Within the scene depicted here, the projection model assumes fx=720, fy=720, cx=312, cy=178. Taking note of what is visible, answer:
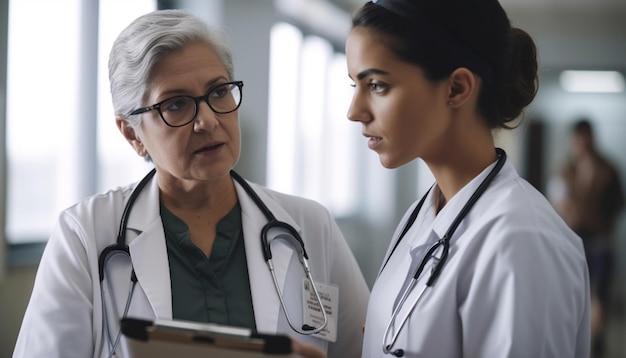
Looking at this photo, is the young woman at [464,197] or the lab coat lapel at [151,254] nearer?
the young woman at [464,197]

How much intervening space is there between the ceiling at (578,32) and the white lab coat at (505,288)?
17.2ft

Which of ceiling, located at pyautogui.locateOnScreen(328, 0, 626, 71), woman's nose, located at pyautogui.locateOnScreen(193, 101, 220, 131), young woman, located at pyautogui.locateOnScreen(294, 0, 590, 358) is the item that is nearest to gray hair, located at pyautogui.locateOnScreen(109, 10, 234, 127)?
woman's nose, located at pyautogui.locateOnScreen(193, 101, 220, 131)

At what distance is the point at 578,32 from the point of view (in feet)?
21.2

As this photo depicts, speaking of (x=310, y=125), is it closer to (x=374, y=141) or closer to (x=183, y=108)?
(x=183, y=108)

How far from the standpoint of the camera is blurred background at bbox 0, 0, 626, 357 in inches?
115

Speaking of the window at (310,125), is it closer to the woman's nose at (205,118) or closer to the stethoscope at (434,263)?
the woman's nose at (205,118)

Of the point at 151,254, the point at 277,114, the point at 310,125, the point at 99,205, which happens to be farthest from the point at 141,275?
the point at 310,125

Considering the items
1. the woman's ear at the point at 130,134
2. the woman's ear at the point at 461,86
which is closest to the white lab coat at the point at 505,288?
the woman's ear at the point at 461,86

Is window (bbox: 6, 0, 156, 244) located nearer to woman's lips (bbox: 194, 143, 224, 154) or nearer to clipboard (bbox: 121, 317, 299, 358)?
woman's lips (bbox: 194, 143, 224, 154)

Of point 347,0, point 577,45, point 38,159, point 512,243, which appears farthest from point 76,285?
point 577,45

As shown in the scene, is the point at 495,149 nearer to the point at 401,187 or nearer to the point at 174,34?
the point at 174,34

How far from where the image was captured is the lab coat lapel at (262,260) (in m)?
1.49

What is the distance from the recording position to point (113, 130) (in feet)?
11.7

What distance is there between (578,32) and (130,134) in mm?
5722
